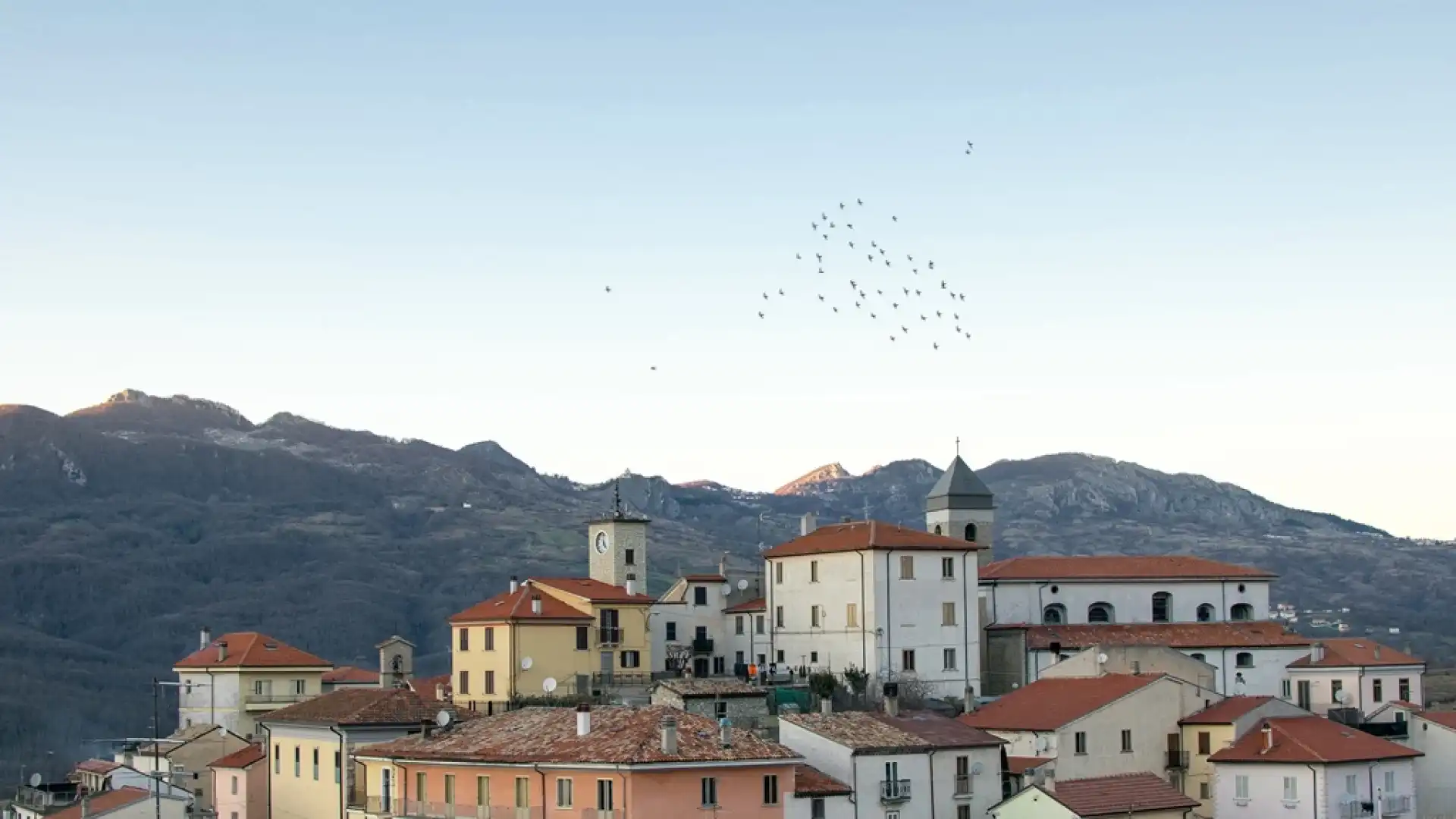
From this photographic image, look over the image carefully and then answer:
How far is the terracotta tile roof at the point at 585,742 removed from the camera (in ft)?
178

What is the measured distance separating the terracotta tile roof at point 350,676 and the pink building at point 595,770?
109 feet

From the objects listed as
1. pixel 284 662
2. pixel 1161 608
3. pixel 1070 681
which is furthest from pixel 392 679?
pixel 1161 608

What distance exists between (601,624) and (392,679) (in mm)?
12442

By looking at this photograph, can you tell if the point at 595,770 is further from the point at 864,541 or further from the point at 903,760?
the point at 864,541

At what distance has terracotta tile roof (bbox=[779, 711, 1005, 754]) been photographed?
6209cm

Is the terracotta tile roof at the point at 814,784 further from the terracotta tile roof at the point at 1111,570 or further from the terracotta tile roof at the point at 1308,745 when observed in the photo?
the terracotta tile roof at the point at 1111,570

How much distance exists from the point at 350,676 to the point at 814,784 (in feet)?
144

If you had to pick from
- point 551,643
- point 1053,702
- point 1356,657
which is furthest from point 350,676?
point 1356,657

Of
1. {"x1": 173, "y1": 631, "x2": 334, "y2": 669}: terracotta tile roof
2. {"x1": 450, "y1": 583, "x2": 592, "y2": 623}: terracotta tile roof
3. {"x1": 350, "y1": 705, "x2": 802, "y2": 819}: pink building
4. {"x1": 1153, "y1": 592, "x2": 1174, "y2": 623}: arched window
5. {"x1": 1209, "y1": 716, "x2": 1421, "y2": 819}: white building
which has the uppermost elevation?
{"x1": 450, "y1": 583, "x2": 592, "y2": 623}: terracotta tile roof

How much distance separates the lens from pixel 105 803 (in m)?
72.8

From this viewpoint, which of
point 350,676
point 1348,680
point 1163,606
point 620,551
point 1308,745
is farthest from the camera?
point 350,676

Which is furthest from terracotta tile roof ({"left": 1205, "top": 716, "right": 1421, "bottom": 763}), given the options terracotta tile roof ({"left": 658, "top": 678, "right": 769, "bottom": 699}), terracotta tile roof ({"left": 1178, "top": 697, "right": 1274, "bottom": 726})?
terracotta tile roof ({"left": 658, "top": 678, "right": 769, "bottom": 699})

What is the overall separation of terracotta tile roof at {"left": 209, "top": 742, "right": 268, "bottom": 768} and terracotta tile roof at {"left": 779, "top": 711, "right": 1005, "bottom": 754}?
22.0 metres

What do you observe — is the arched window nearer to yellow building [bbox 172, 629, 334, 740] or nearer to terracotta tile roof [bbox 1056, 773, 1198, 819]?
terracotta tile roof [bbox 1056, 773, 1198, 819]
